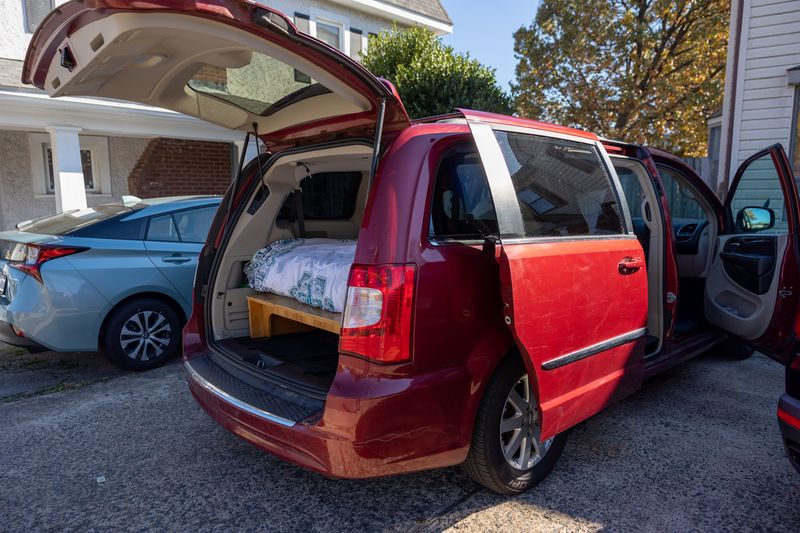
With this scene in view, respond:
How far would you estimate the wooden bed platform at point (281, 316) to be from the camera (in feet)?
10.2

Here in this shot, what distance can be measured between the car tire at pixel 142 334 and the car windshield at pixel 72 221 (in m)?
0.75

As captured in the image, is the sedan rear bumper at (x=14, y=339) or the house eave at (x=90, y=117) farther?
the house eave at (x=90, y=117)

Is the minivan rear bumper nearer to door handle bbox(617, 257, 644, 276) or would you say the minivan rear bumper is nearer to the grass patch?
door handle bbox(617, 257, 644, 276)

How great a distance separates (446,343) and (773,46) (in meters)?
8.15

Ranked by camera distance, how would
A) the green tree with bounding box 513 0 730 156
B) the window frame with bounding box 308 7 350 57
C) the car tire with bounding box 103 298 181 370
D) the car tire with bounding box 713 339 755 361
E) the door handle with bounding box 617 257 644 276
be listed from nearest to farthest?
the door handle with bounding box 617 257 644 276
the car tire with bounding box 103 298 181 370
the car tire with bounding box 713 339 755 361
the window frame with bounding box 308 7 350 57
the green tree with bounding box 513 0 730 156

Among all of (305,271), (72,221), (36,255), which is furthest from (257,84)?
(72,221)

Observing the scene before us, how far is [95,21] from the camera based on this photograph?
209cm

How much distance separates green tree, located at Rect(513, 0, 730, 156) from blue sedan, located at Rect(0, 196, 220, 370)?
12.3m

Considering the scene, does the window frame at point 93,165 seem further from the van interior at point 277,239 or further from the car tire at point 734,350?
the car tire at point 734,350

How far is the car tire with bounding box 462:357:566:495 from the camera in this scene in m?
2.50

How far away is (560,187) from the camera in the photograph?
286 cm

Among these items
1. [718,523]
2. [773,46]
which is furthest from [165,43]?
[773,46]

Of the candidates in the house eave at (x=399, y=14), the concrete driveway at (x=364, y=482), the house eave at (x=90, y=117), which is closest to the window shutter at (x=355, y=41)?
the house eave at (x=399, y=14)

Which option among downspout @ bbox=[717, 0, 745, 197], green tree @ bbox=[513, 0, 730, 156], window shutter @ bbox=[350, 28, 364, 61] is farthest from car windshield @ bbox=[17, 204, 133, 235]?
green tree @ bbox=[513, 0, 730, 156]
